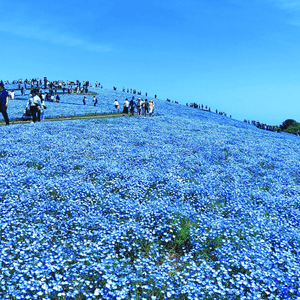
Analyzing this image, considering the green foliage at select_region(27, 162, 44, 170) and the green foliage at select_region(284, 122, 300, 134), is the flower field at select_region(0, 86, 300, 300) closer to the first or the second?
the green foliage at select_region(27, 162, 44, 170)

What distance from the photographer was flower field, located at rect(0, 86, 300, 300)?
464 centimetres

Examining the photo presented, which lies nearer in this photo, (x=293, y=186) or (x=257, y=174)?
(x=293, y=186)

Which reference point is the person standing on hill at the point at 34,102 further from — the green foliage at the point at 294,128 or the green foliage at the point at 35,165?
the green foliage at the point at 294,128

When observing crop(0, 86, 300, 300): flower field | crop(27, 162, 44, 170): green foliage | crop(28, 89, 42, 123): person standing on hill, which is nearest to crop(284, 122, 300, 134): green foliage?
crop(28, 89, 42, 123): person standing on hill

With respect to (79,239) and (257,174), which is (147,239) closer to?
(79,239)

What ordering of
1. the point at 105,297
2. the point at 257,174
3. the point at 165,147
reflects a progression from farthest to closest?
1. the point at 165,147
2. the point at 257,174
3. the point at 105,297

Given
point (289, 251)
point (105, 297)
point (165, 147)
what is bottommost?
point (105, 297)

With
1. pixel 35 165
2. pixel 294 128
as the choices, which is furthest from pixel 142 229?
pixel 294 128

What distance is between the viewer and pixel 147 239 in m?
6.09

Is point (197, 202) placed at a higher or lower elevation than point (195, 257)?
higher

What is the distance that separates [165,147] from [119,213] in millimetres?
9709

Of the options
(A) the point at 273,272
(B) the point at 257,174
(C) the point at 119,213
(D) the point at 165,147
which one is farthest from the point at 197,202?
(D) the point at 165,147

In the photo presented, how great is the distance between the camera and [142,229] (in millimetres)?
6211

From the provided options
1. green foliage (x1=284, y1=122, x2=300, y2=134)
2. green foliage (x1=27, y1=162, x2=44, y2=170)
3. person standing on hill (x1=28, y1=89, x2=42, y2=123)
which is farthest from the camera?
green foliage (x1=284, y1=122, x2=300, y2=134)
